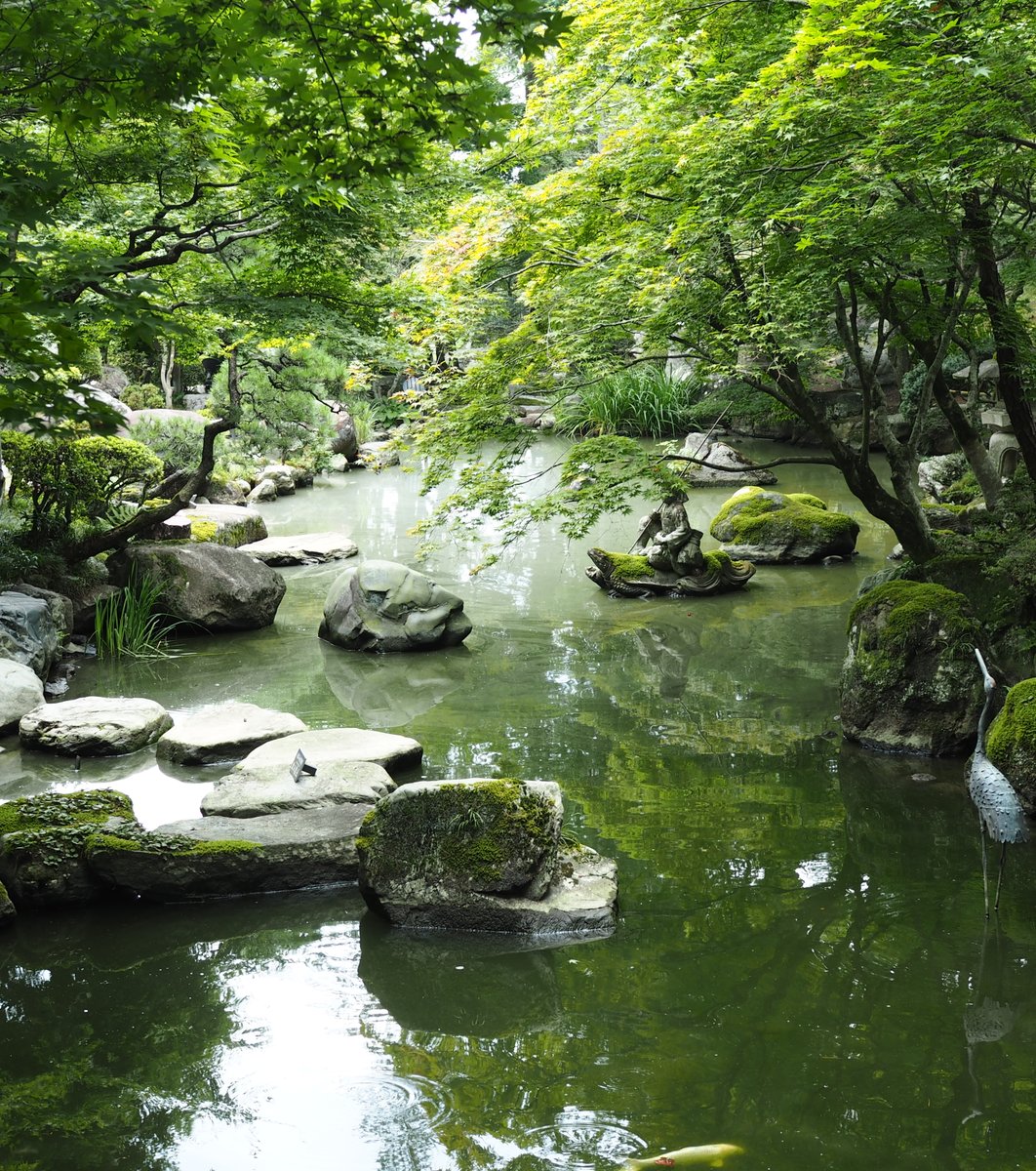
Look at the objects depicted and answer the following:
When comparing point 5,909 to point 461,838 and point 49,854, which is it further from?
point 461,838

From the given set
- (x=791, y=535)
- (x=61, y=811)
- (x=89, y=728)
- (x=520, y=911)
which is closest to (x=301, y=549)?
(x=791, y=535)

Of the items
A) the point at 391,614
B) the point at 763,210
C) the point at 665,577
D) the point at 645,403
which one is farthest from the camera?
the point at 645,403

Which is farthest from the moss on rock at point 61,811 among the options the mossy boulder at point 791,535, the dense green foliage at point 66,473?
the mossy boulder at point 791,535

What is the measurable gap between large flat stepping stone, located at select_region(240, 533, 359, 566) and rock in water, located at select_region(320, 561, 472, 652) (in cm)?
382

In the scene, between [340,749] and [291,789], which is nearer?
[291,789]

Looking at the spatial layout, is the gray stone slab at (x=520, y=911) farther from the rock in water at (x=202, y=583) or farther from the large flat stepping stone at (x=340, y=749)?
the rock in water at (x=202, y=583)

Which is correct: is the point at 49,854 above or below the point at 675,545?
above

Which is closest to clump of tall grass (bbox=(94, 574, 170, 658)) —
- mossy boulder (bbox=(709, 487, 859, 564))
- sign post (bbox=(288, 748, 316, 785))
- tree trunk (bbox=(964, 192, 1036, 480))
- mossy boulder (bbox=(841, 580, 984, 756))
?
sign post (bbox=(288, 748, 316, 785))

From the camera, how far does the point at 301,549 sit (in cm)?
1444

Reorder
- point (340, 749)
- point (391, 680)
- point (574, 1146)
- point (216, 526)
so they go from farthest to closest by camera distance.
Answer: point (216, 526) < point (391, 680) < point (340, 749) < point (574, 1146)

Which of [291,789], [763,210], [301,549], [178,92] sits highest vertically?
[178,92]

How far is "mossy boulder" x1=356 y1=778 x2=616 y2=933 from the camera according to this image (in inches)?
189

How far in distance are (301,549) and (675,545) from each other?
17.4 feet

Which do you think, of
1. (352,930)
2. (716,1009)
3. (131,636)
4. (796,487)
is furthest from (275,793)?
(796,487)
